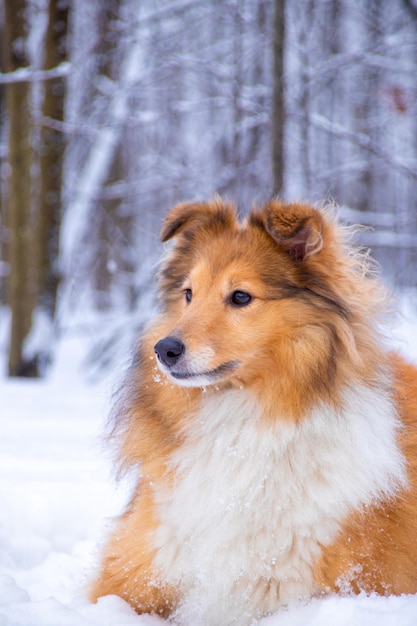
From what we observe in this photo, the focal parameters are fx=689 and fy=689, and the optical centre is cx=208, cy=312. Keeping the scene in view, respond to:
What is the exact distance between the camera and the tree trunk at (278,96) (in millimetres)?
6746

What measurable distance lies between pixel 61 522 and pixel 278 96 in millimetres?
4633

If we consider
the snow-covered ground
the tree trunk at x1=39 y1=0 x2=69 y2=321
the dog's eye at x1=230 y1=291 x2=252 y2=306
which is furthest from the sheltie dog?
the tree trunk at x1=39 y1=0 x2=69 y2=321

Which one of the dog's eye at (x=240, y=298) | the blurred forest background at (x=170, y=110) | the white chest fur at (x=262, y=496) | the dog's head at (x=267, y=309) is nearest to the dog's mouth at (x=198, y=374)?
the dog's head at (x=267, y=309)

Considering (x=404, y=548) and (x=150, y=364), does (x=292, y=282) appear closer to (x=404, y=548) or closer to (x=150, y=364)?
(x=150, y=364)

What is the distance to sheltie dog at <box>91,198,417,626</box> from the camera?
9.05ft

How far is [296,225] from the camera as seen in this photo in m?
2.93

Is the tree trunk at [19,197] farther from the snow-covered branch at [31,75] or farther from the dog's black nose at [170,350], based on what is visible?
the dog's black nose at [170,350]

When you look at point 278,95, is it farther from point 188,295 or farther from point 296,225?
point 296,225

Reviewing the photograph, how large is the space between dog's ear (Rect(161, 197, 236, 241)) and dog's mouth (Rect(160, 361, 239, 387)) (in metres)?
0.80

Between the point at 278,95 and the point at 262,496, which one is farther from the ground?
the point at 278,95

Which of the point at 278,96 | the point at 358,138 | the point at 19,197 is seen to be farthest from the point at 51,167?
the point at 358,138

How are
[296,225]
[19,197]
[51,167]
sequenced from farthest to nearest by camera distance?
[51,167] < [19,197] < [296,225]

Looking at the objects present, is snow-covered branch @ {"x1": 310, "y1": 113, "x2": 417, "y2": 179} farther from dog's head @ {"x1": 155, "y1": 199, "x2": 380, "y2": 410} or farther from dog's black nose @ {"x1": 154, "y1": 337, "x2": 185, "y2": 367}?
dog's black nose @ {"x1": 154, "y1": 337, "x2": 185, "y2": 367}

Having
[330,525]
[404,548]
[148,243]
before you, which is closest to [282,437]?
[330,525]
